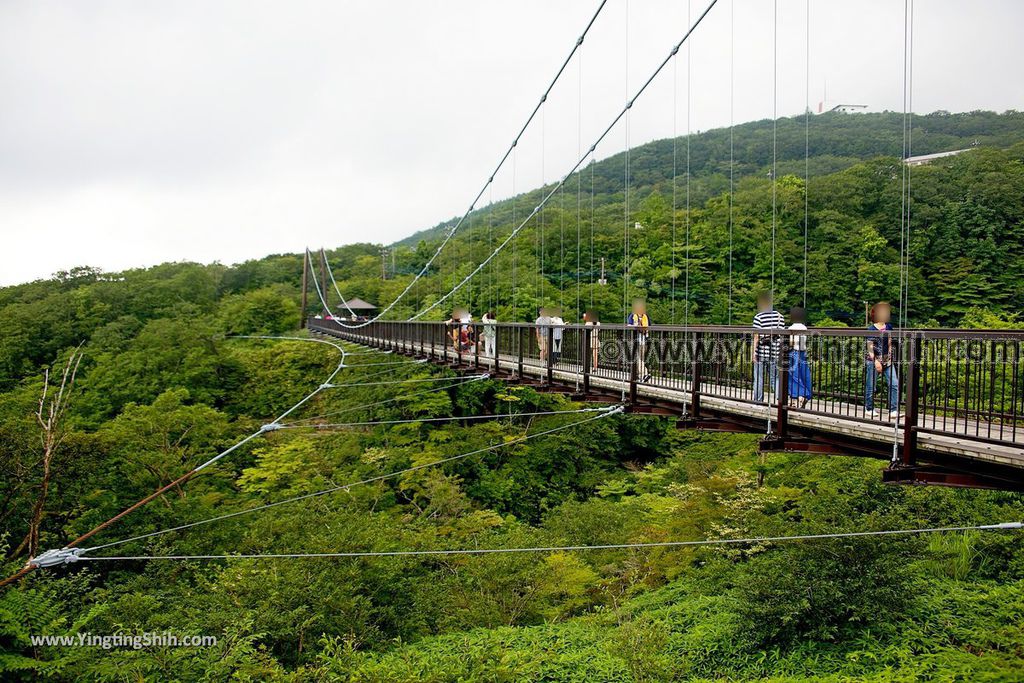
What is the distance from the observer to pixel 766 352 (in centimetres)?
482

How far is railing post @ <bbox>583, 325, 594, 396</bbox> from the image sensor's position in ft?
23.9

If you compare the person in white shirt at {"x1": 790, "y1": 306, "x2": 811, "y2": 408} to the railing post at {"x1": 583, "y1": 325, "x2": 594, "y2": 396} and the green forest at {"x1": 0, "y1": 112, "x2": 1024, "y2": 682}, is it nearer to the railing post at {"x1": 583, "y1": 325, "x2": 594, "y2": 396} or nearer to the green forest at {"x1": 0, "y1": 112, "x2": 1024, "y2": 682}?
the railing post at {"x1": 583, "y1": 325, "x2": 594, "y2": 396}

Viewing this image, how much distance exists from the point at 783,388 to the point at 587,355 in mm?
3105

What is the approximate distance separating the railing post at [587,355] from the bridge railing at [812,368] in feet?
0.05

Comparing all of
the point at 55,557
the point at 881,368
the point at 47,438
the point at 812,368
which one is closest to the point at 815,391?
the point at 812,368

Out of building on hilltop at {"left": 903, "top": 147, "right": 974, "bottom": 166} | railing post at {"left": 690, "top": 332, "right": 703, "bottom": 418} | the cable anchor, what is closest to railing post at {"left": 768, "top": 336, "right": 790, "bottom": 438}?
railing post at {"left": 690, "top": 332, "right": 703, "bottom": 418}

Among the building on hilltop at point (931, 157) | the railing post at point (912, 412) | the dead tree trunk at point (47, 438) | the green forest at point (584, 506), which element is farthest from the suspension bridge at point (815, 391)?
the building on hilltop at point (931, 157)

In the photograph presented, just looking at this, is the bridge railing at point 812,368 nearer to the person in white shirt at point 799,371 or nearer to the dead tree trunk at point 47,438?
the person in white shirt at point 799,371

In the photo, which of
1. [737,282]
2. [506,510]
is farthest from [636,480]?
[737,282]

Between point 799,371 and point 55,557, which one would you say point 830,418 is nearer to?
point 799,371

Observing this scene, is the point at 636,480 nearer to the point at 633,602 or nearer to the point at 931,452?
the point at 633,602

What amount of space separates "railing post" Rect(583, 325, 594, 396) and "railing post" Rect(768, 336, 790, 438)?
2.86 metres

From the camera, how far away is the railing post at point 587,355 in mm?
7271

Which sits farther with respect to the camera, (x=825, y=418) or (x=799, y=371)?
(x=799, y=371)
